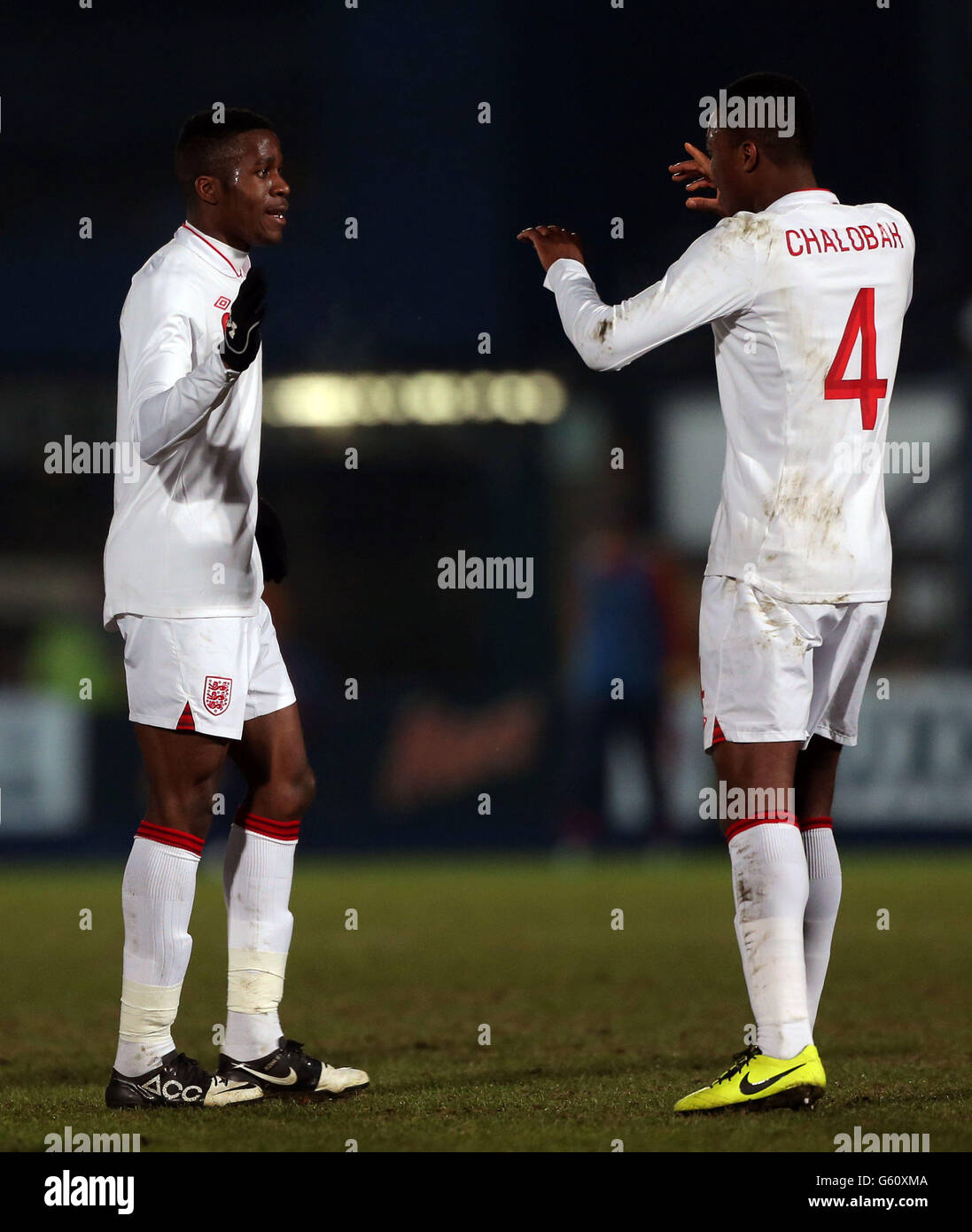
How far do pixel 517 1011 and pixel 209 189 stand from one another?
2.97 m

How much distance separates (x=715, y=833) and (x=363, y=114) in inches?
271

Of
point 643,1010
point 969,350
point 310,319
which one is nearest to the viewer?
point 643,1010

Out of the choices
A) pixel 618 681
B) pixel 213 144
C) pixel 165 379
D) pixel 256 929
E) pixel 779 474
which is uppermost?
pixel 213 144

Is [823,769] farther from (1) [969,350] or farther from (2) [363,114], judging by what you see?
(2) [363,114]

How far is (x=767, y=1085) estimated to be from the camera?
412 centimetres

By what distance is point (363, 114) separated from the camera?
52.5ft

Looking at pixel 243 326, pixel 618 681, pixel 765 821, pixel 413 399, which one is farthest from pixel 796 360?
pixel 413 399

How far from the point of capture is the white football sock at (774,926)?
4.16 meters

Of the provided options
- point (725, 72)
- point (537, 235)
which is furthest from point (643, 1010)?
point (725, 72)

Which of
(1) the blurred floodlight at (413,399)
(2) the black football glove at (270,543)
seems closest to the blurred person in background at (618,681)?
(1) the blurred floodlight at (413,399)

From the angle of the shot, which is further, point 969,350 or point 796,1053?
point 969,350

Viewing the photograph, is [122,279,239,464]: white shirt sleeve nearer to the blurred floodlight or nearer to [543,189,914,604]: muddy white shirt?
[543,189,914,604]: muddy white shirt

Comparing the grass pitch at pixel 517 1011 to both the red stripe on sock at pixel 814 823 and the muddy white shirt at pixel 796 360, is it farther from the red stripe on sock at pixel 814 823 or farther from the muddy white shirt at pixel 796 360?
the muddy white shirt at pixel 796 360

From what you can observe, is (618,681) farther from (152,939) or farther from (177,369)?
(177,369)
